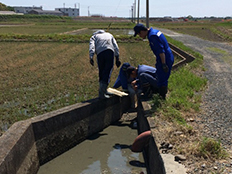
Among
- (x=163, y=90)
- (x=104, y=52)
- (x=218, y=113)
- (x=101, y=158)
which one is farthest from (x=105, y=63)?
(x=218, y=113)

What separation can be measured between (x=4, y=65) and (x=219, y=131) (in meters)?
9.89

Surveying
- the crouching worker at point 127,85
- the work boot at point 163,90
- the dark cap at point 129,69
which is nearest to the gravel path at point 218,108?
the work boot at point 163,90

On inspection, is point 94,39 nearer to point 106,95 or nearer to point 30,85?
point 106,95

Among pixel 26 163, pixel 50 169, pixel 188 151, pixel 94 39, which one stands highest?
pixel 94 39

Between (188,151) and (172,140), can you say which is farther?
(172,140)

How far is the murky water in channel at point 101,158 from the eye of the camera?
164 inches

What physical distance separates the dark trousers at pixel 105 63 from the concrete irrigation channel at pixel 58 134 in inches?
19.6

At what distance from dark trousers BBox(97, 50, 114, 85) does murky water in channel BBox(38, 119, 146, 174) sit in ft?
3.89

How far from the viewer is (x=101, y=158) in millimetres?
4500

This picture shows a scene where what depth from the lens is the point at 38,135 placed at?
4383 millimetres

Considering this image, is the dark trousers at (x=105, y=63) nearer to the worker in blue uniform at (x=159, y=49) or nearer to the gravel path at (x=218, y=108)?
the worker in blue uniform at (x=159, y=49)

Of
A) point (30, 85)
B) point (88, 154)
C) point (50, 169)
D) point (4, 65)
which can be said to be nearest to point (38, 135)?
point (50, 169)

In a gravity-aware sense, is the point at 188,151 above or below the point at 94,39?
below

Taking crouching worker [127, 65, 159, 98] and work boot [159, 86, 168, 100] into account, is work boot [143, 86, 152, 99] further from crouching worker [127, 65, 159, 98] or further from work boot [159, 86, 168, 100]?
work boot [159, 86, 168, 100]
